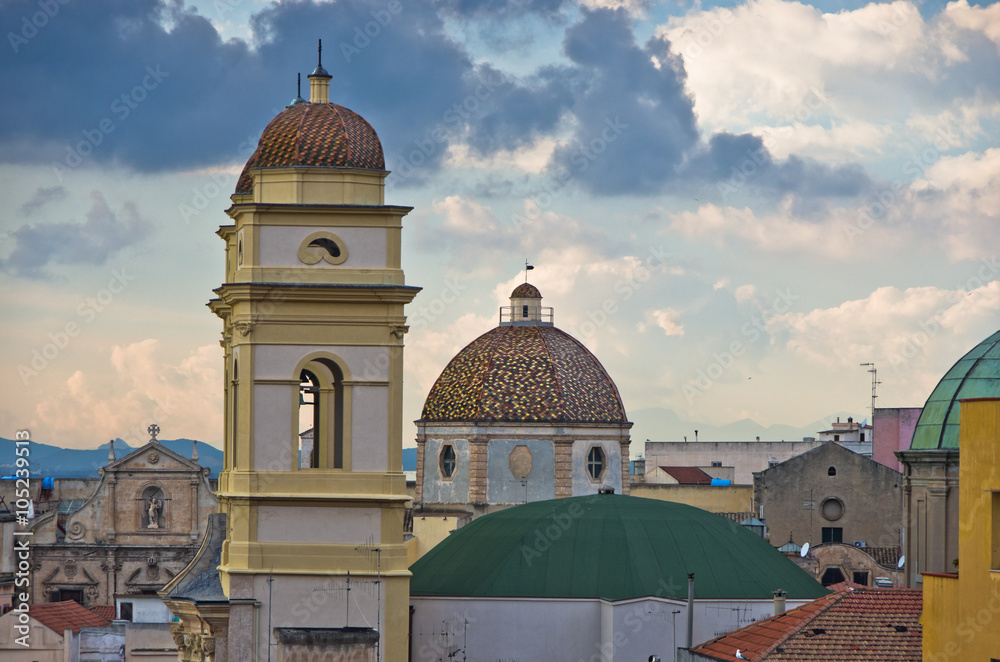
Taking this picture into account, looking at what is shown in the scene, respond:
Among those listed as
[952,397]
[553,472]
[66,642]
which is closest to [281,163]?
[952,397]

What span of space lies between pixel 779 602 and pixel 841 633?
437cm

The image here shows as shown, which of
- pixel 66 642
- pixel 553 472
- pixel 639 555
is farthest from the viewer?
pixel 553 472

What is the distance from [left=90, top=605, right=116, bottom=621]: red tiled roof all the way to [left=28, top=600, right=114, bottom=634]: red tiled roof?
86.6 inches

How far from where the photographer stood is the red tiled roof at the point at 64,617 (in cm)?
5225

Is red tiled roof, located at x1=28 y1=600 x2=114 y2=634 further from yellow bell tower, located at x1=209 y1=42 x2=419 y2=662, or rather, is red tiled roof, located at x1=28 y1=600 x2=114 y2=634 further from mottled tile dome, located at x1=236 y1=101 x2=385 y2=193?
mottled tile dome, located at x1=236 y1=101 x2=385 y2=193

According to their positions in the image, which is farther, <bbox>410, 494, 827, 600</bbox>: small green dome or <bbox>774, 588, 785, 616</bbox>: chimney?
<bbox>410, 494, 827, 600</bbox>: small green dome

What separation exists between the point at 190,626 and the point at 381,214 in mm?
6783

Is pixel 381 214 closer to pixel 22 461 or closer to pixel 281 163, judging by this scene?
pixel 281 163

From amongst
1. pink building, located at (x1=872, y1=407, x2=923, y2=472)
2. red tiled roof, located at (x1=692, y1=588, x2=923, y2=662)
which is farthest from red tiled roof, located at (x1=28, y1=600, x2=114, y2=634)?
pink building, located at (x1=872, y1=407, x2=923, y2=472)

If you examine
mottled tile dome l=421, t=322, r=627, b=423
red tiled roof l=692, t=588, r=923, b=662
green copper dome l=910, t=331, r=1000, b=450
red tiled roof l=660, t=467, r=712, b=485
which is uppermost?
mottled tile dome l=421, t=322, r=627, b=423

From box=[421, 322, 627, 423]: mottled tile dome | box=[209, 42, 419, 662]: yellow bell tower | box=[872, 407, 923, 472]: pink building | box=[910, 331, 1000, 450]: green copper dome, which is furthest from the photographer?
box=[872, 407, 923, 472]: pink building

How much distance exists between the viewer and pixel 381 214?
29875 mm

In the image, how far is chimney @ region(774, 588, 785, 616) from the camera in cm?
3400

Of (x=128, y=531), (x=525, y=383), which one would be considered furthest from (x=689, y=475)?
(x=525, y=383)
